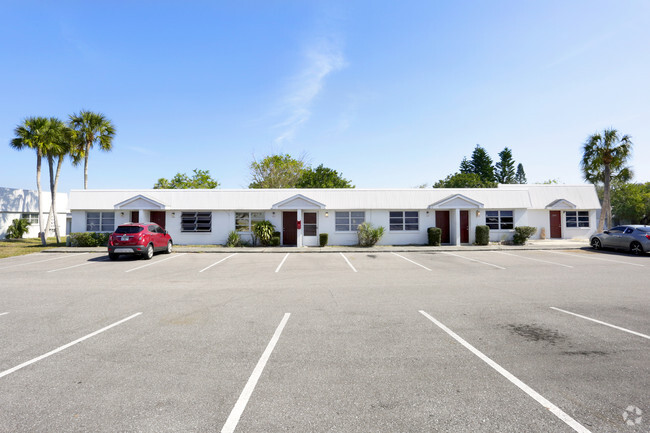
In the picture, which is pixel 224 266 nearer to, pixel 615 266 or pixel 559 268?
pixel 559 268

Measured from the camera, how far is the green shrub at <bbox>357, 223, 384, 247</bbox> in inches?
843

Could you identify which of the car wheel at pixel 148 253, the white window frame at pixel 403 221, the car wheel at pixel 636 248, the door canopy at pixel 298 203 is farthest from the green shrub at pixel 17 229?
the car wheel at pixel 636 248

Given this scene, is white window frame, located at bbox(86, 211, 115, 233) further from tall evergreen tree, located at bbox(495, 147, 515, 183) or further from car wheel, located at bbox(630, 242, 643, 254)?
tall evergreen tree, located at bbox(495, 147, 515, 183)

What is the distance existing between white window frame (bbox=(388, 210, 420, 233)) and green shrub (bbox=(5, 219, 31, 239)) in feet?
116

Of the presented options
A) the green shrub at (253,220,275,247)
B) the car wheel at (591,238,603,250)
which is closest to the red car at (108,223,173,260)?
the green shrub at (253,220,275,247)

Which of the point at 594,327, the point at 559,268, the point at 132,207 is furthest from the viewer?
the point at 132,207

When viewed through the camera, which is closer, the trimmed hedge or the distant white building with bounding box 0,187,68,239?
the trimmed hedge

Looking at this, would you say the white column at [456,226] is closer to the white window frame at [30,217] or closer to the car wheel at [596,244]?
the car wheel at [596,244]

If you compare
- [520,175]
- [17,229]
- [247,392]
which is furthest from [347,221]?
[520,175]

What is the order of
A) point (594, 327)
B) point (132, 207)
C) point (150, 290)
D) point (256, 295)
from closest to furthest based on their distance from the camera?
point (594, 327) < point (256, 295) < point (150, 290) < point (132, 207)

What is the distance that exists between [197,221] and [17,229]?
2201 centimetres

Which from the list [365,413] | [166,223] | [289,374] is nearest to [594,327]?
[365,413]

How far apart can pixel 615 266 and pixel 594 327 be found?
10446 mm

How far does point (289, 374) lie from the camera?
3.81 meters
